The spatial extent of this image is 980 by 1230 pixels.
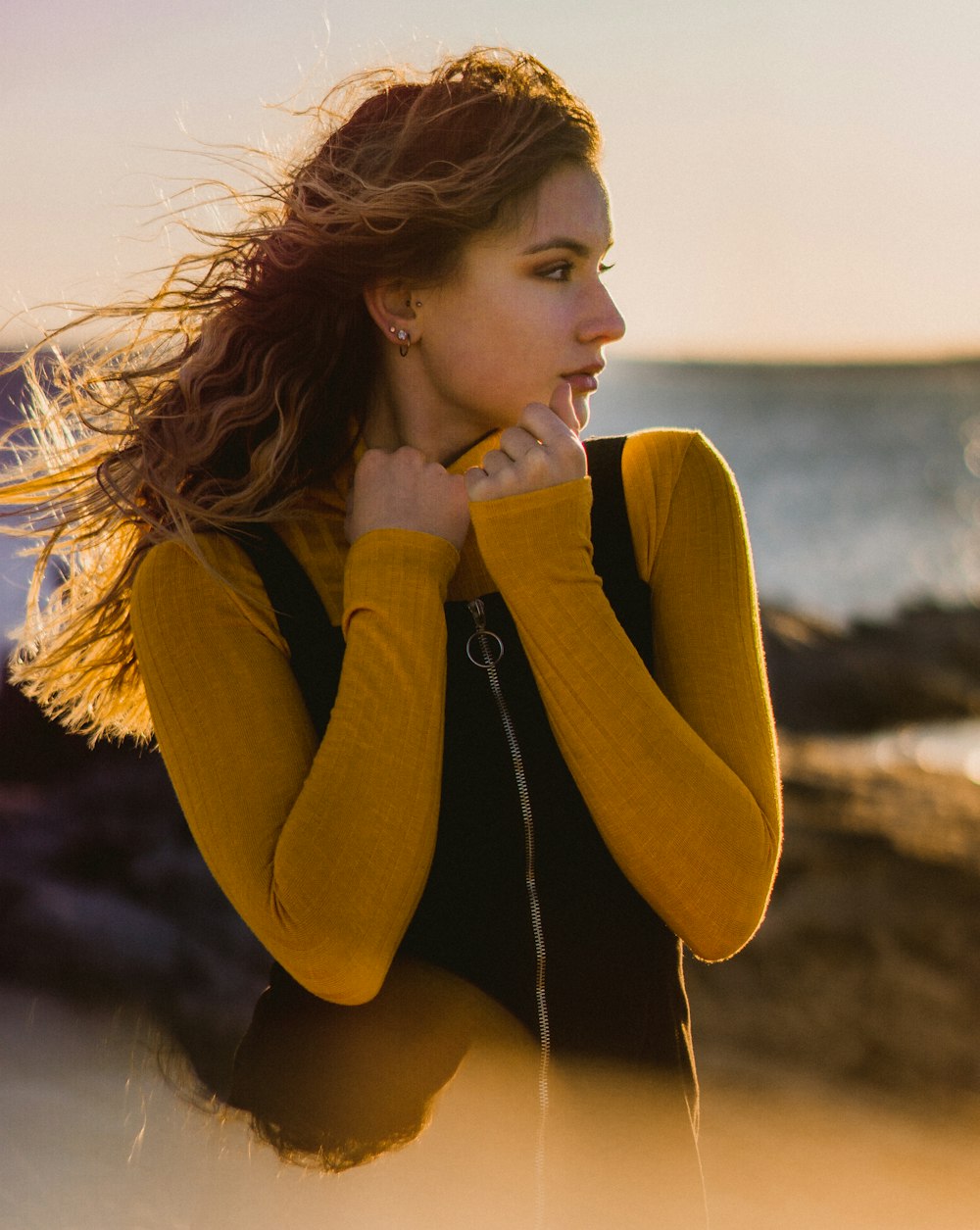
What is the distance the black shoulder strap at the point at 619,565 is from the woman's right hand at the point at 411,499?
227 mm

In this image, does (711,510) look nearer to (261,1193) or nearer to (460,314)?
(460,314)

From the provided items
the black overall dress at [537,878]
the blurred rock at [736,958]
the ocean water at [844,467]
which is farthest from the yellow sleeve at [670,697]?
the ocean water at [844,467]

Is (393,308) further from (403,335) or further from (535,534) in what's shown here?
(535,534)

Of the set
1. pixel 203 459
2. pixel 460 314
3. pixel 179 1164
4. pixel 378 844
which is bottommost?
pixel 179 1164

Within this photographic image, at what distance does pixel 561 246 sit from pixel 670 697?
31.1 inches

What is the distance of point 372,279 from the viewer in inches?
95.2

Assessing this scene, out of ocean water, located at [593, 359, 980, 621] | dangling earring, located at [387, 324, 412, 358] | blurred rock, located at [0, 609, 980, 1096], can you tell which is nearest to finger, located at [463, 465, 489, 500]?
dangling earring, located at [387, 324, 412, 358]

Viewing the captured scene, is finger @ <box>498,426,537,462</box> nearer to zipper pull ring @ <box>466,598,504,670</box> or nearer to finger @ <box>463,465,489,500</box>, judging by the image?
finger @ <box>463,465,489,500</box>

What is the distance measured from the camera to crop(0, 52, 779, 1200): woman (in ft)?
6.21

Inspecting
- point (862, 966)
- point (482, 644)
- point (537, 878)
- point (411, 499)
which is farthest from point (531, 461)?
point (862, 966)

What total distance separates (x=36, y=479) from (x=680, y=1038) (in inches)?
66.5

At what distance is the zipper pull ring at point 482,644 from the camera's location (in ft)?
7.04

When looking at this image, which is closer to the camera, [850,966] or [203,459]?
[203,459]

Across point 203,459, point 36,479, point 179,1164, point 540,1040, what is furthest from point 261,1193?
point 36,479
